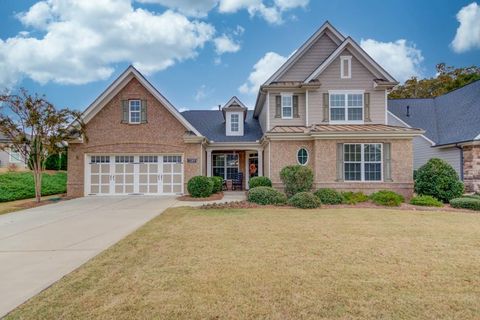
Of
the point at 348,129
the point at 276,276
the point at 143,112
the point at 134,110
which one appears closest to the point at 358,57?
the point at 348,129

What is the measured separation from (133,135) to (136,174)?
235cm

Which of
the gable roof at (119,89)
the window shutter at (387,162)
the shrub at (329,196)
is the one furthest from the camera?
the gable roof at (119,89)

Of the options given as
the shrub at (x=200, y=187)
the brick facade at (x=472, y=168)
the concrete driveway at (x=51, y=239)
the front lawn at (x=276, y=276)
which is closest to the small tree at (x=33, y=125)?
the concrete driveway at (x=51, y=239)

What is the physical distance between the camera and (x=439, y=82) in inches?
1270

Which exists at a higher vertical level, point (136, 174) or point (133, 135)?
point (133, 135)

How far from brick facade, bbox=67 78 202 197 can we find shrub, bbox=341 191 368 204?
8192mm

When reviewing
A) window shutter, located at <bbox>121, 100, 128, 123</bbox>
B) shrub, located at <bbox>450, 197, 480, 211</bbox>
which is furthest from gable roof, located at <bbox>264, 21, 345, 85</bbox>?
shrub, located at <bbox>450, 197, 480, 211</bbox>

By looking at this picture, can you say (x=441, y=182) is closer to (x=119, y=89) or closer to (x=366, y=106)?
(x=366, y=106)

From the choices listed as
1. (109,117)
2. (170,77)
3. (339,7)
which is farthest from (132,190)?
(339,7)

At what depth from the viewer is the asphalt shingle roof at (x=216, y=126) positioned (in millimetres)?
19438

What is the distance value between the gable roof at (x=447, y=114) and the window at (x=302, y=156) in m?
9.61

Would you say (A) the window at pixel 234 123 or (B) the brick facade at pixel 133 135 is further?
(A) the window at pixel 234 123

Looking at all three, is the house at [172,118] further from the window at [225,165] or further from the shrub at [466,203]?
the shrub at [466,203]

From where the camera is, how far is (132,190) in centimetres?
1652
